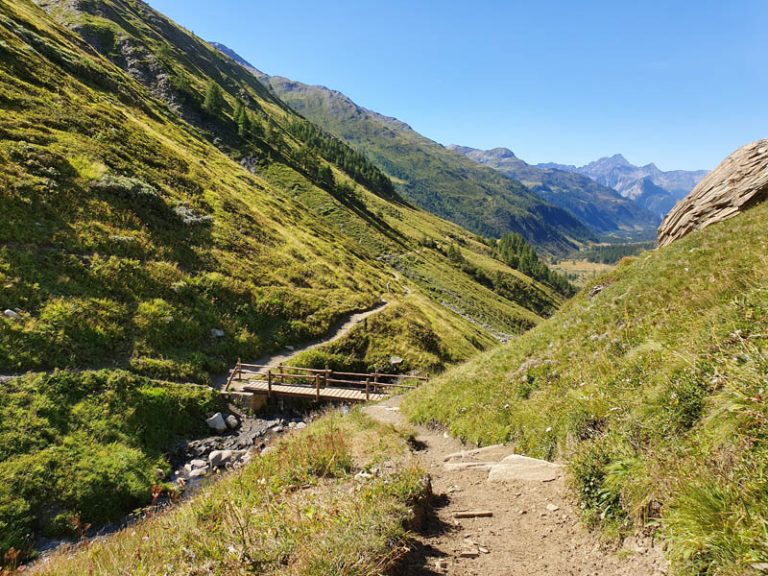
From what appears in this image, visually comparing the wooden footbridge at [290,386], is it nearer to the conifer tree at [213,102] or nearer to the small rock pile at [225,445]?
the small rock pile at [225,445]

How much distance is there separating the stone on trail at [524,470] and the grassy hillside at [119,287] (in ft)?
46.9

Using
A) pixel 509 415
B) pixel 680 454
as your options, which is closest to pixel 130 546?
pixel 680 454

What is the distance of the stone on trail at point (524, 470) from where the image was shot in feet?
29.2

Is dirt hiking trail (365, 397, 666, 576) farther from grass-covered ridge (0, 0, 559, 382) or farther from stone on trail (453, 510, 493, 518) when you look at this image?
grass-covered ridge (0, 0, 559, 382)

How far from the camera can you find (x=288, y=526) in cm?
642

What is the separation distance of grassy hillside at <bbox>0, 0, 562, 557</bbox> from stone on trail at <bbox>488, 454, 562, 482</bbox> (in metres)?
14.3

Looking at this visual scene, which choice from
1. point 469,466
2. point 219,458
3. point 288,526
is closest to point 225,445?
point 219,458

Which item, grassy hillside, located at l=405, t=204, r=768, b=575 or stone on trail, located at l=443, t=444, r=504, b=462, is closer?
grassy hillside, located at l=405, t=204, r=768, b=575

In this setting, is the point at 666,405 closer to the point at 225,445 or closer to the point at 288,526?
the point at 288,526

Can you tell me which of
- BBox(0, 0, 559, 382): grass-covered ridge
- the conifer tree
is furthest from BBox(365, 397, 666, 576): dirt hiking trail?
the conifer tree

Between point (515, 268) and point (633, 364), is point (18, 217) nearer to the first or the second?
point (633, 364)

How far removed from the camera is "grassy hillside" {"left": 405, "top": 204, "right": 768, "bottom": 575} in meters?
4.71

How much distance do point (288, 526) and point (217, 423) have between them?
705 inches

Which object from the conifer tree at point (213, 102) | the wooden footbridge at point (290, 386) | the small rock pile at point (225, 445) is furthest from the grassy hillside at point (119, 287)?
the conifer tree at point (213, 102)
